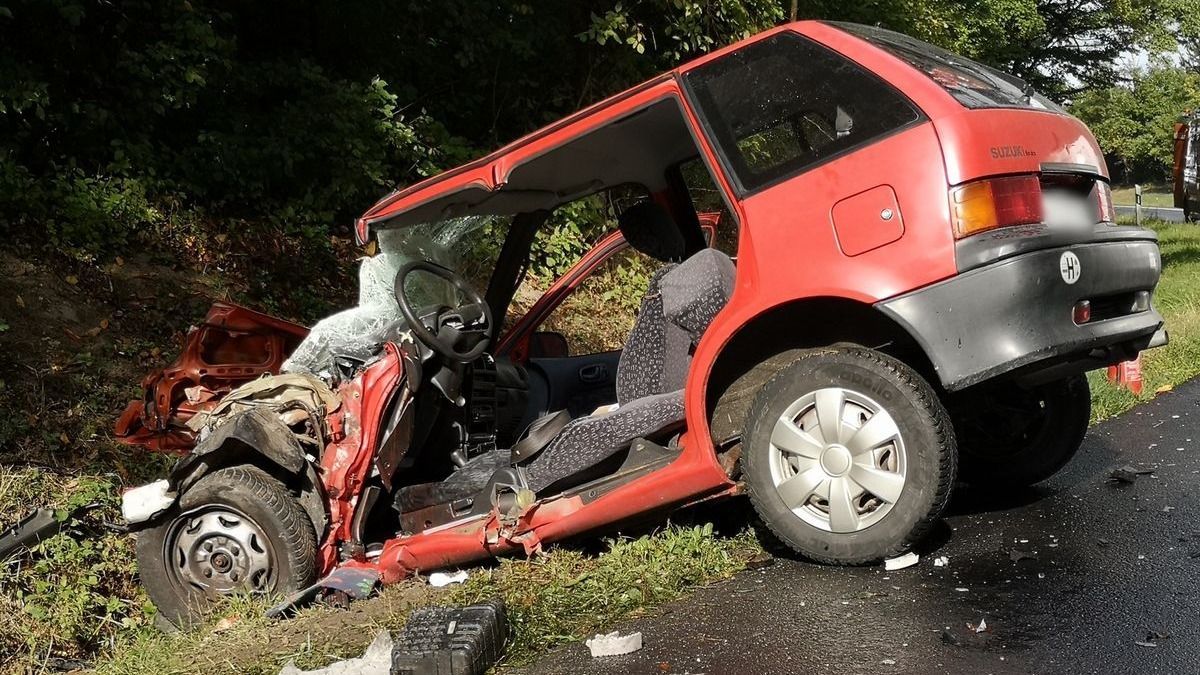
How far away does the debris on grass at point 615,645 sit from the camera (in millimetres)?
3248

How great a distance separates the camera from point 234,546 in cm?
443

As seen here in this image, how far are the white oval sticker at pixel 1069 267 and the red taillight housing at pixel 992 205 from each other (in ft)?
0.49

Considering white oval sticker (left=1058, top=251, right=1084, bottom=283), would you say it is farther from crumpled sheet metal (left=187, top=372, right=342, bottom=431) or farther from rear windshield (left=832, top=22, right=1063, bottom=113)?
crumpled sheet metal (left=187, top=372, right=342, bottom=431)

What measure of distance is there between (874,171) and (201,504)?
302cm

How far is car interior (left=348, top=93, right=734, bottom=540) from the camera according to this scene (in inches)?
158

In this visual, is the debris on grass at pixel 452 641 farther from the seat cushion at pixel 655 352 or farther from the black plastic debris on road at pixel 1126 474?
the black plastic debris on road at pixel 1126 474

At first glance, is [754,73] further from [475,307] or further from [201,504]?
[201,504]

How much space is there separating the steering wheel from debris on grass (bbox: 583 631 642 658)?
1690 millimetres

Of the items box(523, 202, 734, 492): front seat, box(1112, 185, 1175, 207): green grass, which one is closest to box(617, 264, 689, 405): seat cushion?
box(523, 202, 734, 492): front seat

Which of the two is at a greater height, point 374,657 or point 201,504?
point 201,504

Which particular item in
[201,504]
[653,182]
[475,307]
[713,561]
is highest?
[653,182]

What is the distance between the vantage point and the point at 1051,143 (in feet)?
11.6

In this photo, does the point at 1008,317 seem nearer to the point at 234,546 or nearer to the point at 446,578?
the point at 446,578

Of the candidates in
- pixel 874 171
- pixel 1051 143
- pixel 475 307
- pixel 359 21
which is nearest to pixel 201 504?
pixel 475 307
